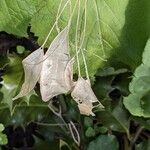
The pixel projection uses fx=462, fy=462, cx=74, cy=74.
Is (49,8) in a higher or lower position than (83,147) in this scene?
higher

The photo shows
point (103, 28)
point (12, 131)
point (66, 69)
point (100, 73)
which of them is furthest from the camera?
point (12, 131)

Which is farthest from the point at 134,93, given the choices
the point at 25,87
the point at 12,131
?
the point at 12,131

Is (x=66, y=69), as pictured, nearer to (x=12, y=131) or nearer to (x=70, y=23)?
(x=70, y=23)

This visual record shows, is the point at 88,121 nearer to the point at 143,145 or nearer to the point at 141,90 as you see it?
the point at 143,145

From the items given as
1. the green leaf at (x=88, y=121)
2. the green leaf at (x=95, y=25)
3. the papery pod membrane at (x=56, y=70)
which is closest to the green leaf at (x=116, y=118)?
the green leaf at (x=88, y=121)

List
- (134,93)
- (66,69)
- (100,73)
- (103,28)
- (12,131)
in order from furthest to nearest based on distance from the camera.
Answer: (12,131) → (100,73) → (134,93) → (103,28) → (66,69)
